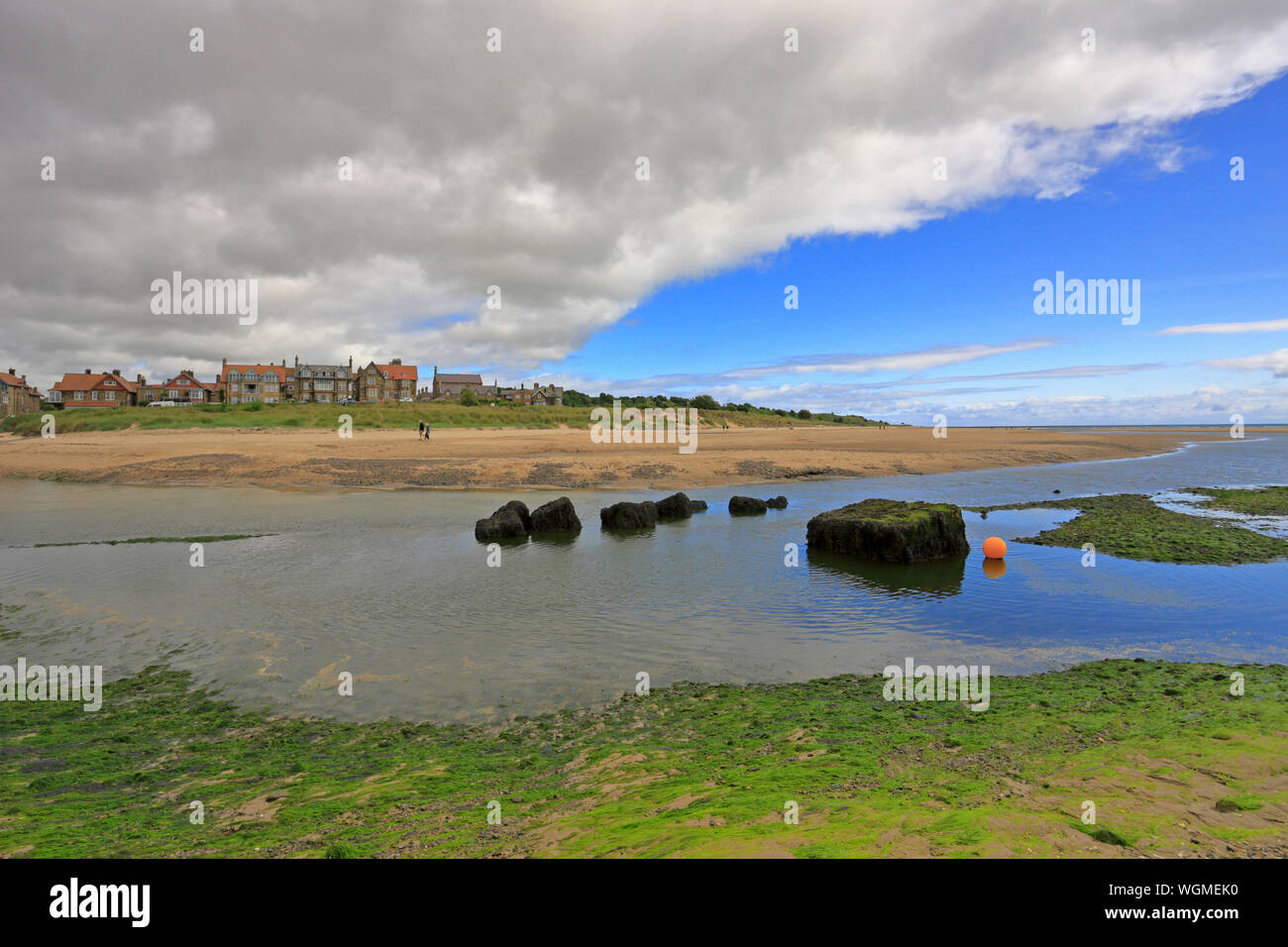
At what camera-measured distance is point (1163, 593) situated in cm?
1276

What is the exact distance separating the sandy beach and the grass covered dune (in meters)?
26.0

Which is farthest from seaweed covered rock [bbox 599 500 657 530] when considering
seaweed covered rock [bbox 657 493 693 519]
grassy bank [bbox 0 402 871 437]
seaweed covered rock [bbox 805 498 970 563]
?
grassy bank [bbox 0 402 871 437]

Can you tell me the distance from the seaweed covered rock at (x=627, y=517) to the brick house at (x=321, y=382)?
11794 centimetres

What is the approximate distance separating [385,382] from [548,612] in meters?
125

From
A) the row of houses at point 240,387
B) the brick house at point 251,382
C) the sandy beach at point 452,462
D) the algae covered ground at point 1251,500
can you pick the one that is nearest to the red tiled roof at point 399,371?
the row of houses at point 240,387

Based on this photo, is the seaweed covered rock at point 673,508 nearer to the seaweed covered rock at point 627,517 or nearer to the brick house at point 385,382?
the seaweed covered rock at point 627,517

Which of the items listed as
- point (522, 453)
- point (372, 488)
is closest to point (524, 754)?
point (372, 488)

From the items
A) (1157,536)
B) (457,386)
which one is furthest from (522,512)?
(457,386)

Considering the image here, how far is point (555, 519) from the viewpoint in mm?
20547

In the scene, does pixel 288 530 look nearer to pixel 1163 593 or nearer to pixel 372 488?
pixel 372 488

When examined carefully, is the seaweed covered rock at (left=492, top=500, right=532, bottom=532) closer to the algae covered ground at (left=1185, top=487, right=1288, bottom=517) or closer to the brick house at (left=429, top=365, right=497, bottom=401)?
the algae covered ground at (left=1185, top=487, right=1288, bottom=517)

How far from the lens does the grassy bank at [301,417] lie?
2574 inches
